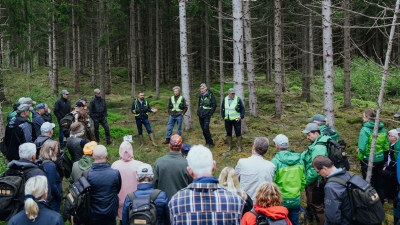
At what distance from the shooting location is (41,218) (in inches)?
149

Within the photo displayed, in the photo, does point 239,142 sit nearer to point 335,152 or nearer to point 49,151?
point 335,152

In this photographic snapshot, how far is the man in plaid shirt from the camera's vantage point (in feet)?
10.0

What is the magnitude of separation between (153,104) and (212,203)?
18.4 m

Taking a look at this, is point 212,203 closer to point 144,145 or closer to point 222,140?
point 222,140

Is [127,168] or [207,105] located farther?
[207,105]

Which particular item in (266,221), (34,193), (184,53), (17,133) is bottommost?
(266,221)

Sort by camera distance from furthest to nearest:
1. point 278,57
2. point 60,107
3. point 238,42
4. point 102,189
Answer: point 278,57
point 60,107
point 238,42
point 102,189

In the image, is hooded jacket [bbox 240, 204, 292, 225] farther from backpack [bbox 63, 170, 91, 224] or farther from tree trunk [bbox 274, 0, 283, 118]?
tree trunk [bbox 274, 0, 283, 118]

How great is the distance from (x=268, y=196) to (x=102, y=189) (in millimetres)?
2520

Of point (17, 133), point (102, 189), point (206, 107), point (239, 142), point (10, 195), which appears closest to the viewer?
point (10, 195)

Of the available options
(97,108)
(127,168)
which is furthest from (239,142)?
(127,168)

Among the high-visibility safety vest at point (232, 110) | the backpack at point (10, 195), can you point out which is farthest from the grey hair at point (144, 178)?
the high-visibility safety vest at point (232, 110)

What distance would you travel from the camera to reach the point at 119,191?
17.8 feet

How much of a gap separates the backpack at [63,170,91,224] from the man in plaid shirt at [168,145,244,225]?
216 centimetres
